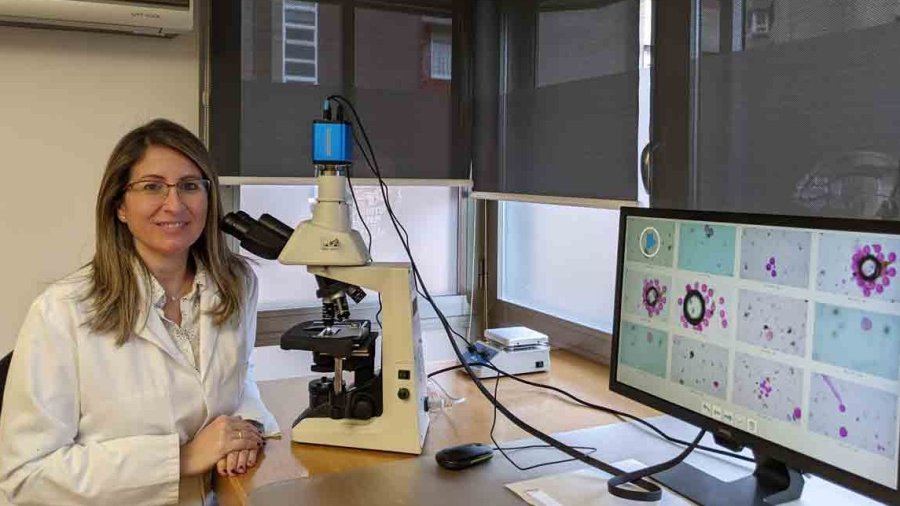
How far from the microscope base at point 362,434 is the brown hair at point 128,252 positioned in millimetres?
317

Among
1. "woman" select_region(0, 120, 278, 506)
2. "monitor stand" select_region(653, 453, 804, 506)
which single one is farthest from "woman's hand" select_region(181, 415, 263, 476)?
"monitor stand" select_region(653, 453, 804, 506)

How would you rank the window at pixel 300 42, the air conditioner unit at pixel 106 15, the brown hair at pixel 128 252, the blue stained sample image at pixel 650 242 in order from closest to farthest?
1. the blue stained sample image at pixel 650 242
2. the brown hair at pixel 128 252
3. the air conditioner unit at pixel 106 15
4. the window at pixel 300 42

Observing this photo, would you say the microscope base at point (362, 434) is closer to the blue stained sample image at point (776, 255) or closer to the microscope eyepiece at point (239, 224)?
the microscope eyepiece at point (239, 224)

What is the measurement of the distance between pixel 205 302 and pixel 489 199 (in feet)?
4.06

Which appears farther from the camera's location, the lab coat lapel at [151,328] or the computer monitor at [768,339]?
the lab coat lapel at [151,328]

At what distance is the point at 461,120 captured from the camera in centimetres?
270

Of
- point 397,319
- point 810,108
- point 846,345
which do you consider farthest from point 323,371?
point 810,108

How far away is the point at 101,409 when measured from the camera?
57.6 inches

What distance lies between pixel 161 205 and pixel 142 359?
0.31 meters

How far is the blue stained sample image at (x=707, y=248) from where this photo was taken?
3.89ft

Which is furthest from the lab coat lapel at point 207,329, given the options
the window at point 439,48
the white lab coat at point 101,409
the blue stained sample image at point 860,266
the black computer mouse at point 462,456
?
the window at point 439,48

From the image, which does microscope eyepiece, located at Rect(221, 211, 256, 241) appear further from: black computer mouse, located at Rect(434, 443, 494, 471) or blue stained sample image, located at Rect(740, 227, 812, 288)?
blue stained sample image, located at Rect(740, 227, 812, 288)

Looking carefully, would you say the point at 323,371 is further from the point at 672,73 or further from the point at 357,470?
the point at 672,73

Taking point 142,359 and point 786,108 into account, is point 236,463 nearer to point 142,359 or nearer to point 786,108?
point 142,359
